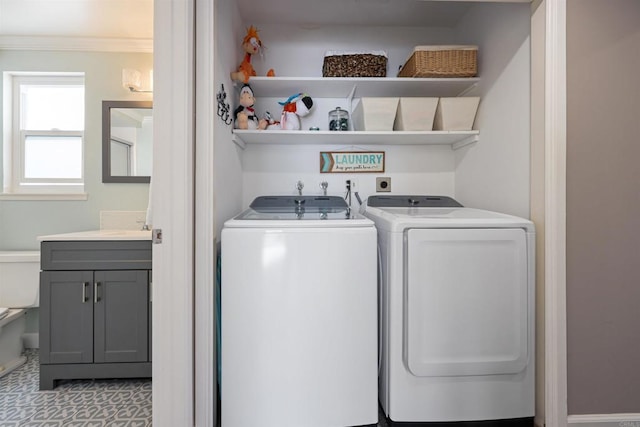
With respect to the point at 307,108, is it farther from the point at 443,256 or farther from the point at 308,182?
the point at 443,256

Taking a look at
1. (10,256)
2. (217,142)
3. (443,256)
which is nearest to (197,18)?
(217,142)

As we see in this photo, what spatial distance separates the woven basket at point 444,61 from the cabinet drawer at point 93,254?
1.90m

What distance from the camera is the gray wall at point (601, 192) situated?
1.29 metres

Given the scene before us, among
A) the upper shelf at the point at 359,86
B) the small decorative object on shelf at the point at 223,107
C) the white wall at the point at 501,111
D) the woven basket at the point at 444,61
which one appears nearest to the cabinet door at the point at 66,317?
the small decorative object on shelf at the point at 223,107

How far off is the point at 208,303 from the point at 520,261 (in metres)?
1.37

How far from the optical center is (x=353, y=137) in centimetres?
197

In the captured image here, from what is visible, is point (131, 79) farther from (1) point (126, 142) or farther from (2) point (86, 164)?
(2) point (86, 164)

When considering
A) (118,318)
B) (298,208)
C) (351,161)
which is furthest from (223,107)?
(118,318)

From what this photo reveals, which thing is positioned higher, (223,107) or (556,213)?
(223,107)

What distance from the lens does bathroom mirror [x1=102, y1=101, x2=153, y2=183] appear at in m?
2.24

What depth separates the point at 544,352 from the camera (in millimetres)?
1319

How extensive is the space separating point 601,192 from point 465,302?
0.76m

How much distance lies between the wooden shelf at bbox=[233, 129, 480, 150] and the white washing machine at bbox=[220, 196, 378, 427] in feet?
2.54

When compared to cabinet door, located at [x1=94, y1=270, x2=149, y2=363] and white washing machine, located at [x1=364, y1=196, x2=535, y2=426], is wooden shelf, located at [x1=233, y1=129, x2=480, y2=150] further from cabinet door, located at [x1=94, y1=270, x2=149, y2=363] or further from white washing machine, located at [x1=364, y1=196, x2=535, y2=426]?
cabinet door, located at [x1=94, y1=270, x2=149, y2=363]
